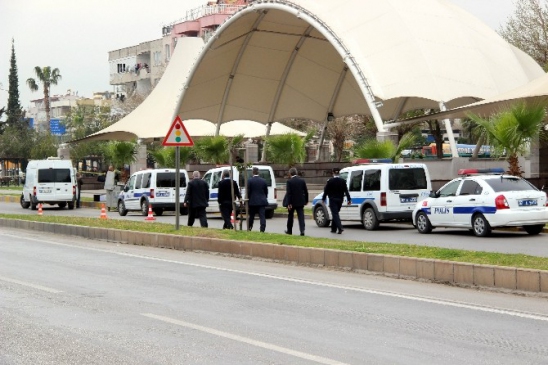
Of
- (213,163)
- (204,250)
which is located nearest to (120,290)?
(204,250)

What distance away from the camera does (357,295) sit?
13.1m

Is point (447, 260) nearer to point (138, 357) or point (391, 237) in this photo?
point (138, 357)

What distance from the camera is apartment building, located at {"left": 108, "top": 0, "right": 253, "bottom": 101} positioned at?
112744mm

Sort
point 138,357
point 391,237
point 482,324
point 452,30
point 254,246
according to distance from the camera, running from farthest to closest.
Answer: point 452,30
point 391,237
point 254,246
point 482,324
point 138,357

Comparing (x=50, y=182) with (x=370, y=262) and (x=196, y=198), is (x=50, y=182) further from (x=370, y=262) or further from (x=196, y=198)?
(x=370, y=262)

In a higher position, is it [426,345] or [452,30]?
[452,30]

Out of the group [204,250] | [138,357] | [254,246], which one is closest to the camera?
[138,357]

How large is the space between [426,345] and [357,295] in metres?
4.11

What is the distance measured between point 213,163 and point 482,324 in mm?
44927

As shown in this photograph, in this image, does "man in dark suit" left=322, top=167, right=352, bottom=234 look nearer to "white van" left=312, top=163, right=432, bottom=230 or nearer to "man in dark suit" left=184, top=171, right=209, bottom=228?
"white van" left=312, top=163, right=432, bottom=230

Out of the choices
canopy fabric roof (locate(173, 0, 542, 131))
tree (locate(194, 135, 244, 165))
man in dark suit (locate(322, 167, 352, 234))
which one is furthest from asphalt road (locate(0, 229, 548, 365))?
tree (locate(194, 135, 244, 165))

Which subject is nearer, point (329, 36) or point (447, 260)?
point (447, 260)

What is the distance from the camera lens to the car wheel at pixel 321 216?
30359mm

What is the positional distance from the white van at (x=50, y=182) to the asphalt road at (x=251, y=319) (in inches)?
1165
